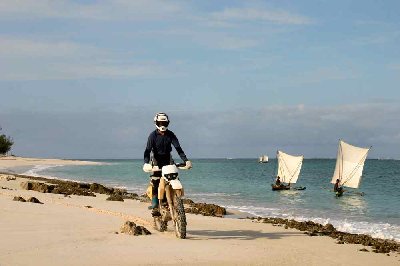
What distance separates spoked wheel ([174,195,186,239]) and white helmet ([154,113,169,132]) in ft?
5.36

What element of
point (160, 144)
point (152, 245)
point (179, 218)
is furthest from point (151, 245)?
point (160, 144)

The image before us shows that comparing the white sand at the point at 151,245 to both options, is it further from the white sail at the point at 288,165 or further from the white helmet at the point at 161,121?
the white sail at the point at 288,165

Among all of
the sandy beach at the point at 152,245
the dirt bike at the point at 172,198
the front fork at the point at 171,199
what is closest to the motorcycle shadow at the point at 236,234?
the sandy beach at the point at 152,245

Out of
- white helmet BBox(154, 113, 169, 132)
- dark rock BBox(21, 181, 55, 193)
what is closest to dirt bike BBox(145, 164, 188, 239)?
white helmet BBox(154, 113, 169, 132)

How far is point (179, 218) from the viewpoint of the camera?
11.4m

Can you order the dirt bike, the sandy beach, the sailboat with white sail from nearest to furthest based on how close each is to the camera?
the sandy beach → the dirt bike → the sailboat with white sail

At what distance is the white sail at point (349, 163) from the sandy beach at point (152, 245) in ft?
144

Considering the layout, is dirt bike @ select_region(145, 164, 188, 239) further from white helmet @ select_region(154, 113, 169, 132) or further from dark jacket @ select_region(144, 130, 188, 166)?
white helmet @ select_region(154, 113, 169, 132)

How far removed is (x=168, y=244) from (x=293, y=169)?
59952 mm

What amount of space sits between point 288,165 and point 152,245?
200 ft

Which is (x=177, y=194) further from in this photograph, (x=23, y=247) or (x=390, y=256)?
(x=390, y=256)

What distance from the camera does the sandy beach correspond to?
30.1 feet

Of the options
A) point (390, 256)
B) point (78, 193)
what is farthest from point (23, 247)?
point (78, 193)

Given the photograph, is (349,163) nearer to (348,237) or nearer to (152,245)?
(348,237)
